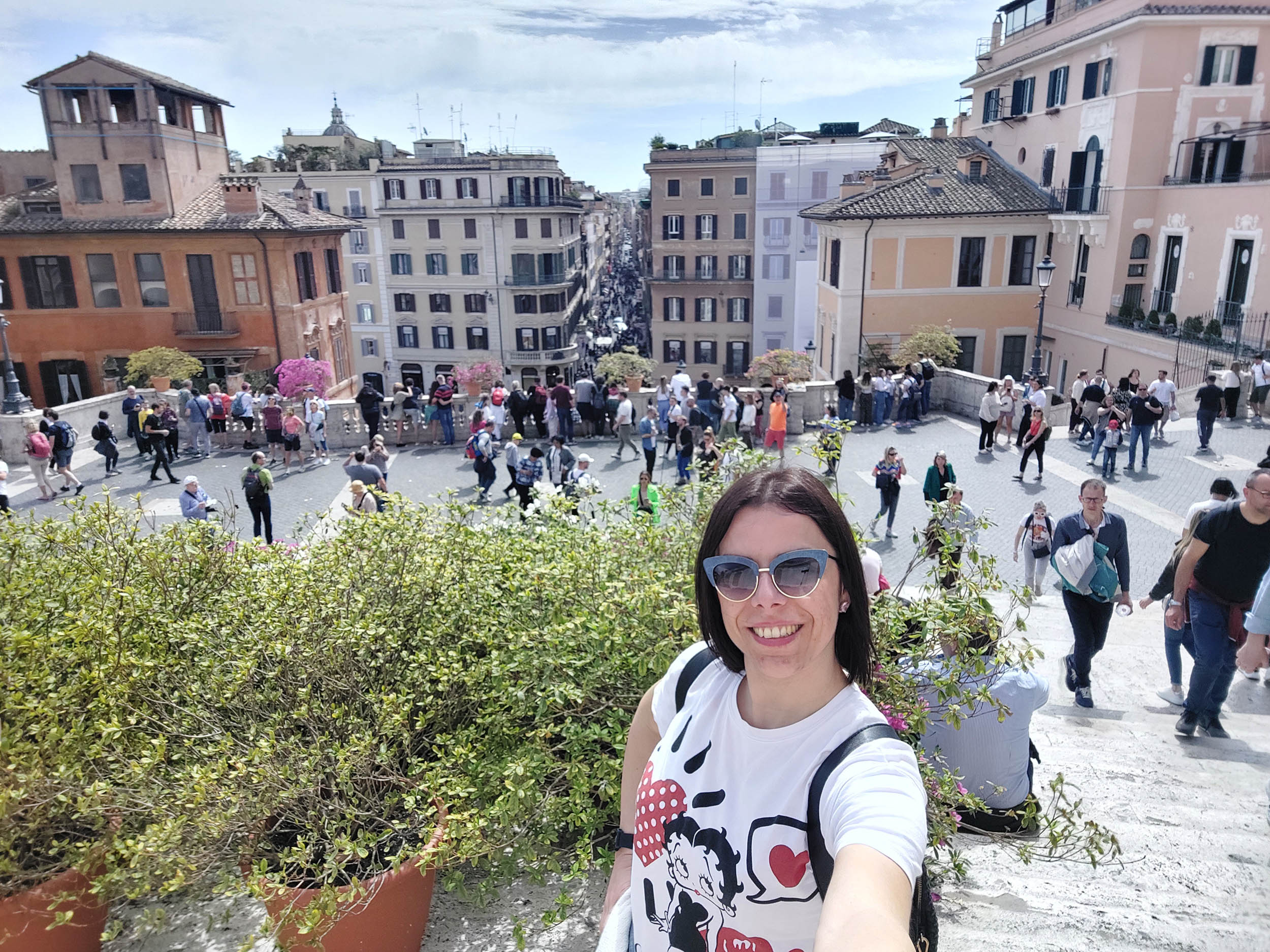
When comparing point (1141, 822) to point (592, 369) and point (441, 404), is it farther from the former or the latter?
point (592, 369)

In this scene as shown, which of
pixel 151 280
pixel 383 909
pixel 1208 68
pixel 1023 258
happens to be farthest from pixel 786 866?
pixel 151 280

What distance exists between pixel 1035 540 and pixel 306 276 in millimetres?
28814

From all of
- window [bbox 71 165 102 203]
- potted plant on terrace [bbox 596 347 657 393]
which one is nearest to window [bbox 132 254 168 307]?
Result: window [bbox 71 165 102 203]

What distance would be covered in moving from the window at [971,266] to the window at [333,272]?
926 inches

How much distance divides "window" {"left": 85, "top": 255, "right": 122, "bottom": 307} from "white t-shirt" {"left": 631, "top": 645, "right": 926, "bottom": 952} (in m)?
33.5

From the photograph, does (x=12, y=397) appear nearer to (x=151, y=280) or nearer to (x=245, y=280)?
(x=245, y=280)

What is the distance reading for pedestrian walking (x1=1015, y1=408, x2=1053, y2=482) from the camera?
47.5ft

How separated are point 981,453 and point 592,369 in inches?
1901

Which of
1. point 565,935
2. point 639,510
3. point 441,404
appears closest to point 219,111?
point 441,404

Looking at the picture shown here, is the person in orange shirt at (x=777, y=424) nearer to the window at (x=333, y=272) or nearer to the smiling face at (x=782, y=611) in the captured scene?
the smiling face at (x=782, y=611)

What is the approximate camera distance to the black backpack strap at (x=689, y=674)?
2189 mm

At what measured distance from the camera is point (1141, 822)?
14.8 ft

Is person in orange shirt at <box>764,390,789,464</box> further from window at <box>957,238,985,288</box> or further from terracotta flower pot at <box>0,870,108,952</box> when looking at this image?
window at <box>957,238,985,288</box>

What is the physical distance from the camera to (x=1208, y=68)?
26.4 m
